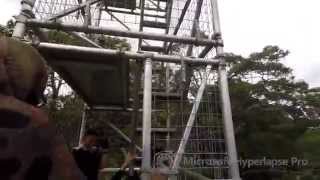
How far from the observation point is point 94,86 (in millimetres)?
5375

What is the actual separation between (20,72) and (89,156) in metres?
1.78

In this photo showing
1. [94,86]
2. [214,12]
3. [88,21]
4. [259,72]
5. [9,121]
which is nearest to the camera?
[9,121]

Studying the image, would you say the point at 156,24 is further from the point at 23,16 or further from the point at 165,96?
the point at 23,16

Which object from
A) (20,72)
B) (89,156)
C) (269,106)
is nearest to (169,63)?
(89,156)

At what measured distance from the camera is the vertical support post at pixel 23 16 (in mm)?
3711

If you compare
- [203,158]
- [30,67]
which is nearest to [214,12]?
[203,158]

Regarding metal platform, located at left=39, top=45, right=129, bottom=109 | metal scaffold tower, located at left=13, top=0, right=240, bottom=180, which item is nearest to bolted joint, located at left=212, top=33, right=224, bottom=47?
metal scaffold tower, located at left=13, top=0, right=240, bottom=180

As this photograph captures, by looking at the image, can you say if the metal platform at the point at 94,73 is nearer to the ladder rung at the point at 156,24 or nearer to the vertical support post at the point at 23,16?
the vertical support post at the point at 23,16

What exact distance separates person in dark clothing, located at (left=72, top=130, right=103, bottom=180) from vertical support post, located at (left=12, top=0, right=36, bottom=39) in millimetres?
1258

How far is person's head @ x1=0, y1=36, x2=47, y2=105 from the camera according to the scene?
5.77 feet

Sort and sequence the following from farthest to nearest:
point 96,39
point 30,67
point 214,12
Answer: point 96,39 < point 214,12 < point 30,67

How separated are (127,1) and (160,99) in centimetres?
152

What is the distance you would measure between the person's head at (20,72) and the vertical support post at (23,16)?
1.97 metres

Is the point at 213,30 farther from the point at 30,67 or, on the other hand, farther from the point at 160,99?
the point at 30,67
